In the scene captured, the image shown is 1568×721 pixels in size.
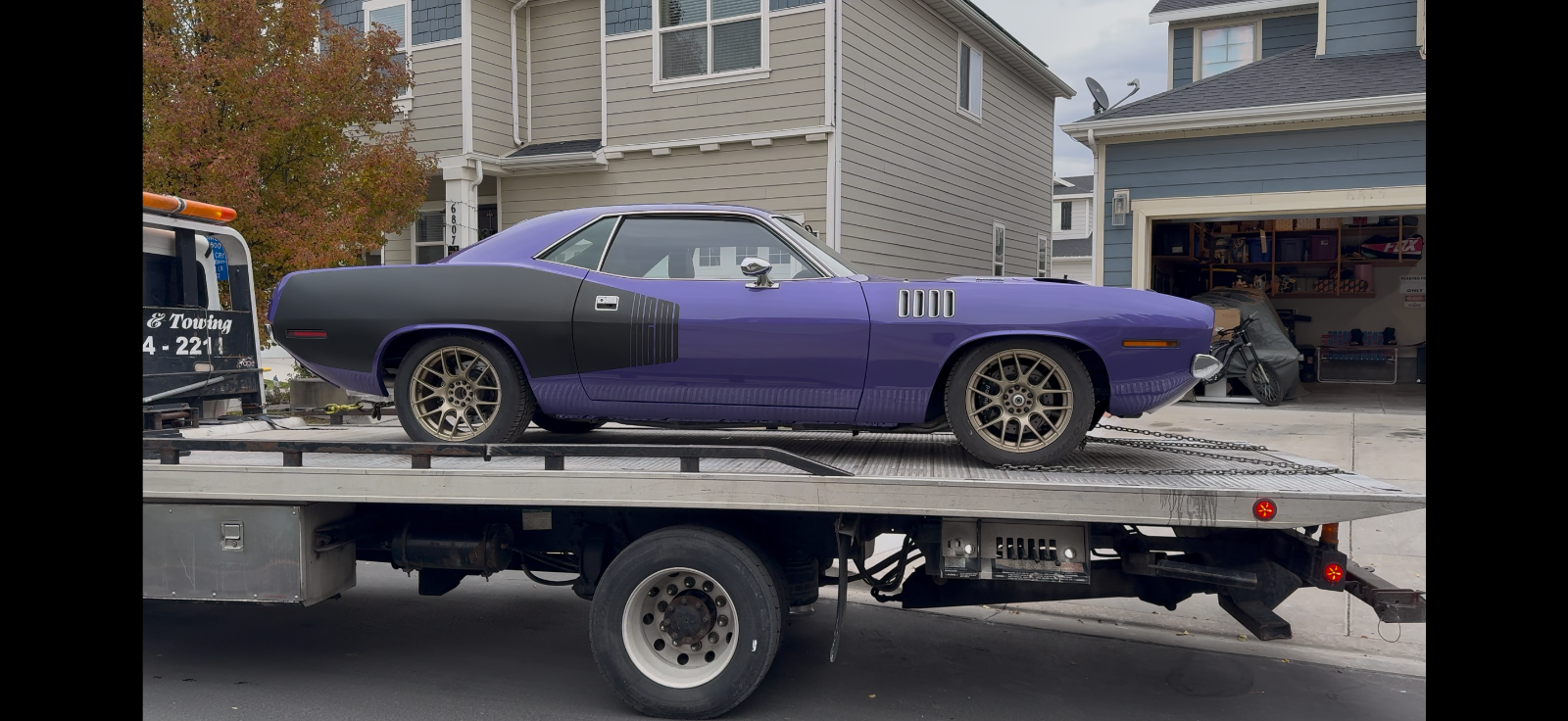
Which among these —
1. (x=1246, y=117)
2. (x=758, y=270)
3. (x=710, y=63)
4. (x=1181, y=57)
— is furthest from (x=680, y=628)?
(x=1181, y=57)

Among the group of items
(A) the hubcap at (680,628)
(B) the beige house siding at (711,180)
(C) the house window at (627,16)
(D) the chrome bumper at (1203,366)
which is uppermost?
(C) the house window at (627,16)

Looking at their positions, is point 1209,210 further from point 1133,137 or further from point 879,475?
point 879,475

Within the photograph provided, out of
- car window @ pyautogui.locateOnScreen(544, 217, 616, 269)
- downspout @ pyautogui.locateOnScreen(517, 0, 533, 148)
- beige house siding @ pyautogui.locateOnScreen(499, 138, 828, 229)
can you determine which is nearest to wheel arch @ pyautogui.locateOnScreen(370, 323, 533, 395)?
car window @ pyautogui.locateOnScreen(544, 217, 616, 269)

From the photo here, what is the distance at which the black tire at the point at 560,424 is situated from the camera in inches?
212

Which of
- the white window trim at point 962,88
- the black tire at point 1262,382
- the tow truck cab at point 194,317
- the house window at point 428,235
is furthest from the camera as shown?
the house window at point 428,235

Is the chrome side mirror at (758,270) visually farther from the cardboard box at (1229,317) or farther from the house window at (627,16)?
the house window at (627,16)

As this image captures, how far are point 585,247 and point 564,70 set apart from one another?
33.4 ft

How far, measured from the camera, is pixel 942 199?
1476 cm

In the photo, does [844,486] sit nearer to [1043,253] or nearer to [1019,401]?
[1019,401]

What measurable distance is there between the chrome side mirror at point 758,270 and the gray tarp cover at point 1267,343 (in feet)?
26.3

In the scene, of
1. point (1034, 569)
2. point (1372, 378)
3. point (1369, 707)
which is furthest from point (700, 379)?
point (1372, 378)

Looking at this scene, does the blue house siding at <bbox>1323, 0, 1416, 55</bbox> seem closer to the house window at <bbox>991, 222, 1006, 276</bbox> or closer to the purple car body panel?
the house window at <bbox>991, 222, 1006, 276</bbox>

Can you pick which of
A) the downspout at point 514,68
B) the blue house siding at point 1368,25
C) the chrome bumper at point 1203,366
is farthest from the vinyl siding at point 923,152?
the chrome bumper at point 1203,366

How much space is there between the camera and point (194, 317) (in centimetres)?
629
